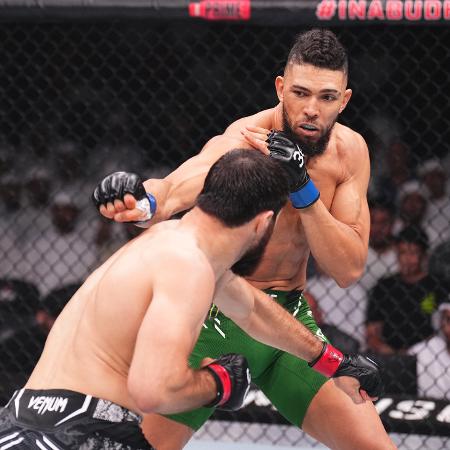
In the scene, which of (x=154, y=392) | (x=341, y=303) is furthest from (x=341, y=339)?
(x=154, y=392)

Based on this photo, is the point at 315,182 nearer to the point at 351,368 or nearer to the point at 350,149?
the point at 350,149

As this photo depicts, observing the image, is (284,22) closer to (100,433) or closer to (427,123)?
(427,123)

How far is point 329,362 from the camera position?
2.41 metres

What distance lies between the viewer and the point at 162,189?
246 cm

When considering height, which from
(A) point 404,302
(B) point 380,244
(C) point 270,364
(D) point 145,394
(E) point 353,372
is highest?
(D) point 145,394

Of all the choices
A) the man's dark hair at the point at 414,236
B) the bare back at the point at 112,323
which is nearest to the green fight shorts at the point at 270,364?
the bare back at the point at 112,323

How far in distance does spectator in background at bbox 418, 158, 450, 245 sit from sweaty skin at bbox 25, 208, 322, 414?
227 cm

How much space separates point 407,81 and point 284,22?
0.70 metres

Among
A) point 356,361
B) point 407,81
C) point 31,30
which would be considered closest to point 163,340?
point 356,361

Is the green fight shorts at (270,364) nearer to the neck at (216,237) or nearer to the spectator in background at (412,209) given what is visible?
the neck at (216,237)

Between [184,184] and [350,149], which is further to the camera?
[350,149]

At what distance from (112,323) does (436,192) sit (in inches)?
98.1

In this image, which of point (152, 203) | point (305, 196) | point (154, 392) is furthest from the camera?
point (305, 196)

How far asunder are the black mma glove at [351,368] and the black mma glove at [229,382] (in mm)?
398
